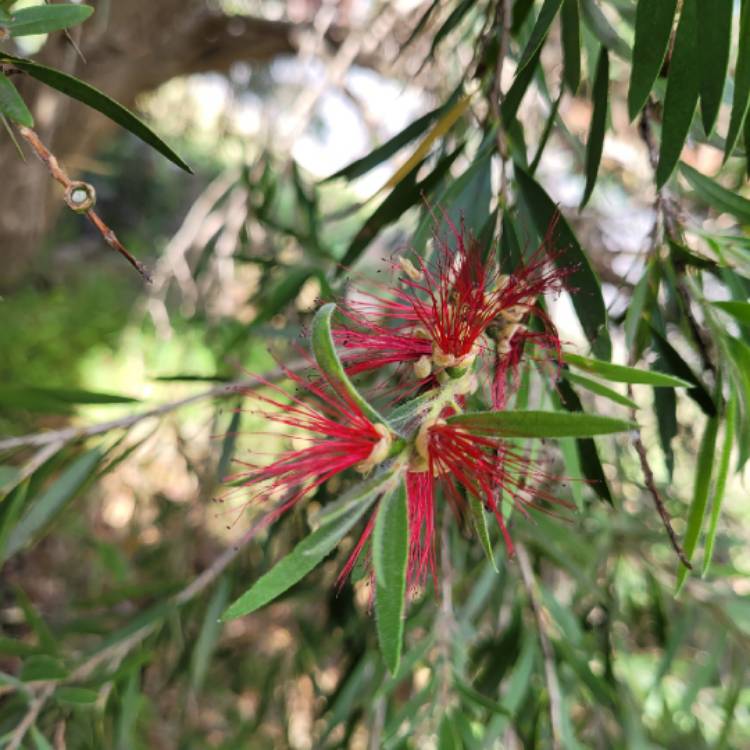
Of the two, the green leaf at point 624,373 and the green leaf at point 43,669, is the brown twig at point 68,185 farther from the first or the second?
the green leaf at point 43,669

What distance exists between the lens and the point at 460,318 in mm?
402

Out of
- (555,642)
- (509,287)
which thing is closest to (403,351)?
(509,287)

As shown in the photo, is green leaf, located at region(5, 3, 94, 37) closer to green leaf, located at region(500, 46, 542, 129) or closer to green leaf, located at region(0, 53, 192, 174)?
green leaf, located at region(0, 53, 192, 174)

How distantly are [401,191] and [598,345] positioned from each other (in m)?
0.19

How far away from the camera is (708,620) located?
0.95 metres

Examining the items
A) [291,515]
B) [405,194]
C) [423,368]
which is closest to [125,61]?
[291,515]

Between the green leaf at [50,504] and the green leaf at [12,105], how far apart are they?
1.24ft

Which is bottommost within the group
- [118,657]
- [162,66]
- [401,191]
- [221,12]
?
[118,657]

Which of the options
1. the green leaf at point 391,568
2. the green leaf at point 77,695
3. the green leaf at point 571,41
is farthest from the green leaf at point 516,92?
the green leaf at point 77,695

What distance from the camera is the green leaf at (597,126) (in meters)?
A: 0.48

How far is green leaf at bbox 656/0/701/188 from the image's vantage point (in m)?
0.40

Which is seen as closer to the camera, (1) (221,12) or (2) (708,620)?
(2) (708,620)

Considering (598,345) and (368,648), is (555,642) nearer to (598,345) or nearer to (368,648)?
(368,648)

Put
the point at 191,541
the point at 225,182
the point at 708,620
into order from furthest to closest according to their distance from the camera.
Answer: the point at 225,182 < the point at 191,541 < the point at 708,620
